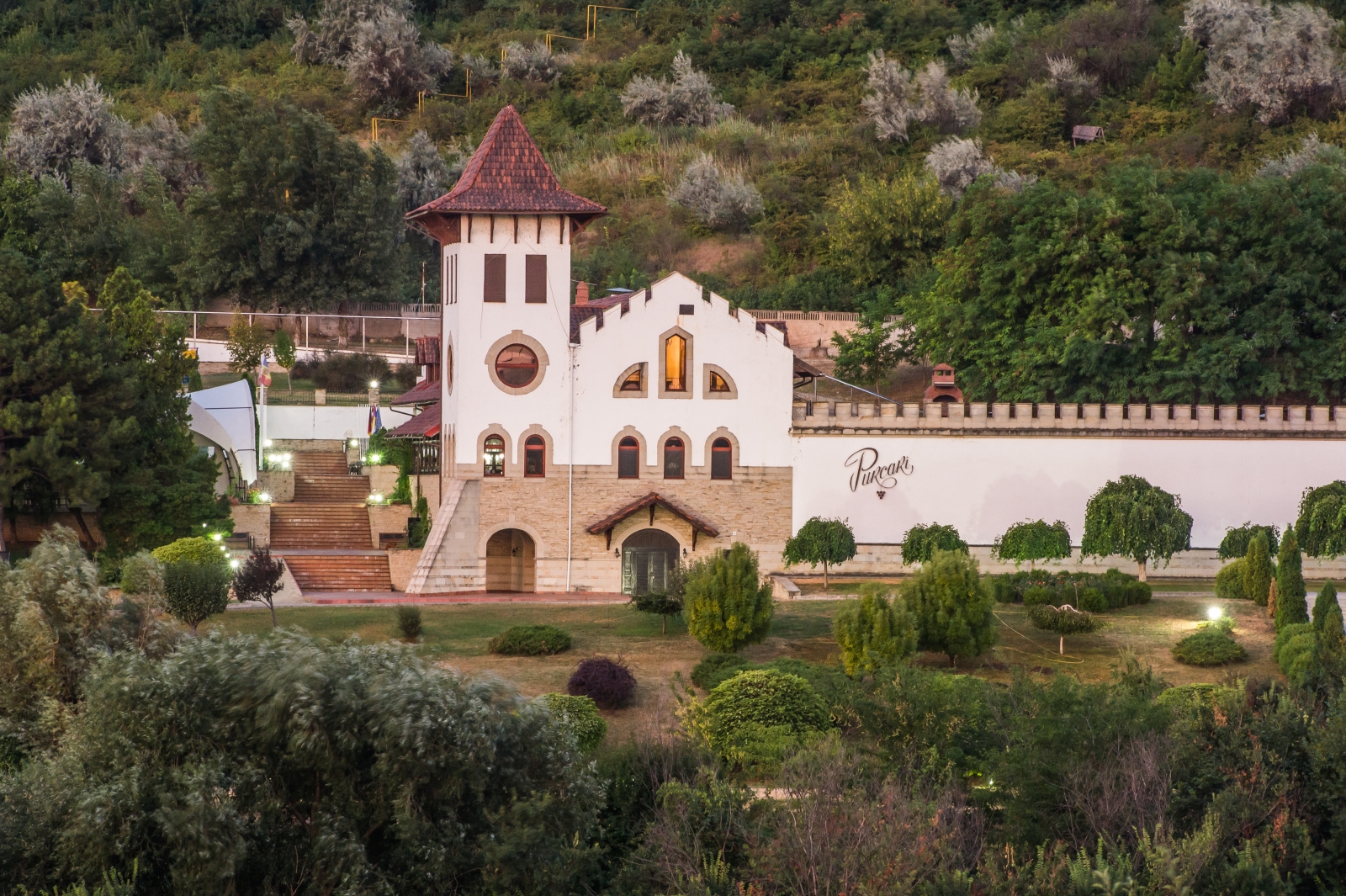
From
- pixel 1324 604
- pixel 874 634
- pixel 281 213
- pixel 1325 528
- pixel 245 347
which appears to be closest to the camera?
pixel 874 634

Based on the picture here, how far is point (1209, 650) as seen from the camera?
1336 inches

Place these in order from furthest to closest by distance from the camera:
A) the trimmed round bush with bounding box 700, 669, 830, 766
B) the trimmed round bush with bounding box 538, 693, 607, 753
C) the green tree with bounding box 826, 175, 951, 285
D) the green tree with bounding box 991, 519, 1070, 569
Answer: the green tree with bounding box 826, 175, 951, 285, the green tree with bounding box 991, 519, 1070, 569, the trimmed round bush with bounding box 538, 693, 607, 753, the trimmed round bush with bounding box 700, 669, 830, 766

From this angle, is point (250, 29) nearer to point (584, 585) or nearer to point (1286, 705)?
point (584, 585)

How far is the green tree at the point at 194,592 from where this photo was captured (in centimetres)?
3412

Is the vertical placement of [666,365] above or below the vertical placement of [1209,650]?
above

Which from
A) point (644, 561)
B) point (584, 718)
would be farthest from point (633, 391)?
point (584, 718)

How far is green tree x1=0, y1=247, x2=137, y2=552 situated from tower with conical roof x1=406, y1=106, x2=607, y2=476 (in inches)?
341

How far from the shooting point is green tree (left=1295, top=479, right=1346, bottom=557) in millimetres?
41781

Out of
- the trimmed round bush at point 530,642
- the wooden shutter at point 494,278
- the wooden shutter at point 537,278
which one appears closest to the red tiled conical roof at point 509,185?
the wooden shutter at point 537,278

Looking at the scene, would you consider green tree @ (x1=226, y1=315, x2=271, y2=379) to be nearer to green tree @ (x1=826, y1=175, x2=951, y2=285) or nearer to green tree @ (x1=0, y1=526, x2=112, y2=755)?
green tree @ (x1=826, y1=175, x2=951, y2=285)

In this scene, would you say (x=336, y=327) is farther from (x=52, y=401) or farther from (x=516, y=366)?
(x=52, y=401)

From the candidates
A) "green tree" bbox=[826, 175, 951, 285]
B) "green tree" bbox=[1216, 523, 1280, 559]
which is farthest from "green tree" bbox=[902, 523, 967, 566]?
"green tree" bbox=[826, 175, 951, 285]

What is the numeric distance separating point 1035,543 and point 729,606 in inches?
502

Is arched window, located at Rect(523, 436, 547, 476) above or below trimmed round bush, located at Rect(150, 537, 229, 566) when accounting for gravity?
above
